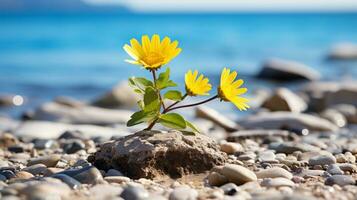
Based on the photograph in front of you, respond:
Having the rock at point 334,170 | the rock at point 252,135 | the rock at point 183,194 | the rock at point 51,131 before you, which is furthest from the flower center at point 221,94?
the rock at point 51,131

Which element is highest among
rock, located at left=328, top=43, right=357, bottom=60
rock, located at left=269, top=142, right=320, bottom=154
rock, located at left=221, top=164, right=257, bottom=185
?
rock, located at left=328, top=43, right=357, bottom=60

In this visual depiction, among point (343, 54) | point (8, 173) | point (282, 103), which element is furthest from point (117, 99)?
point (343, 54)

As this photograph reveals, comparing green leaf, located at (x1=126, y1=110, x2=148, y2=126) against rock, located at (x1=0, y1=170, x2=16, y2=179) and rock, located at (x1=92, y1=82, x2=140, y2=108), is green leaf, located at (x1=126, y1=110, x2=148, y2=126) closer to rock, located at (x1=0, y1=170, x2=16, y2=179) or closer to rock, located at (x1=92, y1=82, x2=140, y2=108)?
rock, located at (x1=0, y1=170, x2=16, y2=179)

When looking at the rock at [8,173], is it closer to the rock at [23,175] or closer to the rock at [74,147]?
the rock at [23,175]

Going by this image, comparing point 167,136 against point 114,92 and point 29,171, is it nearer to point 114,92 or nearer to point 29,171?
point 29,171

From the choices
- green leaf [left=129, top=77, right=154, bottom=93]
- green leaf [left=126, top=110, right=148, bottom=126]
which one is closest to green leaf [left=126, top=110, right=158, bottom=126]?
green leaf [left=126, top=110, right=148, bottom=126]

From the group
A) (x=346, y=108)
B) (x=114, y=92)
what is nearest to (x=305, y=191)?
(x=346, y=108)

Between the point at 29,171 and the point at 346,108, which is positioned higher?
the point at 346,108
